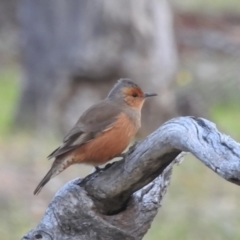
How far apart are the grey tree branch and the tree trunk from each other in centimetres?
828

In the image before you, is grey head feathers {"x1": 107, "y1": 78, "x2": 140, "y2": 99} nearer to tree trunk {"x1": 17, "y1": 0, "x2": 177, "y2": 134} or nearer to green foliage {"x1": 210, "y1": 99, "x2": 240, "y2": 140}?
tree trunk {"x1": 17, "y1": 0, "x2": 177, "y2": 134}

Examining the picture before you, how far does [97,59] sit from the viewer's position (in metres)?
13.5

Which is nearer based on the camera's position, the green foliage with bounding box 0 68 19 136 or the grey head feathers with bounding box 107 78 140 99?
the grey head feathers with bounding box 107 78 140 99

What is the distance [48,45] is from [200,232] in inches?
293

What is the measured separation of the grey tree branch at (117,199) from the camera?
4605 millimetres

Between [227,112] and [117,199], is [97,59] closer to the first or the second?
[227,112]

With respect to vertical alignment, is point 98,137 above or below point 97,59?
below

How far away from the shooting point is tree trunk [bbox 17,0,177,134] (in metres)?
13.7

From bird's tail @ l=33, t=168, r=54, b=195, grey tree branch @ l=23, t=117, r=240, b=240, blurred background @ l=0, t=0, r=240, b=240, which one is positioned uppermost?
blurred background @ l=0, t=0, r=240, b=240

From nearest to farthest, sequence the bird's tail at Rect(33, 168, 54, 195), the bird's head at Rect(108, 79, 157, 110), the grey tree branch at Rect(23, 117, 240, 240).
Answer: the grey tree branch at Rect(23, 117, 240, 240) < the bird's tail at Rect(33, 168, 54, 195) < the bird's head at Rect(108, 79, 157, 110)

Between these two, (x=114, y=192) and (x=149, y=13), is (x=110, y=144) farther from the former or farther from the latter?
(x=149, y=13)

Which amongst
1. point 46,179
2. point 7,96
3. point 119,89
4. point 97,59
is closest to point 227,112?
point 97,59

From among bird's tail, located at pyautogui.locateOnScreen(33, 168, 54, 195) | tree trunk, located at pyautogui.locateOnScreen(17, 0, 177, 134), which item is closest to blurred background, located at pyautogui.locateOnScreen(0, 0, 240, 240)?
tree trunk, located at pyautogui.locateOnScreen(17, 0, 177, 134)

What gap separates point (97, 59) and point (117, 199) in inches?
345
